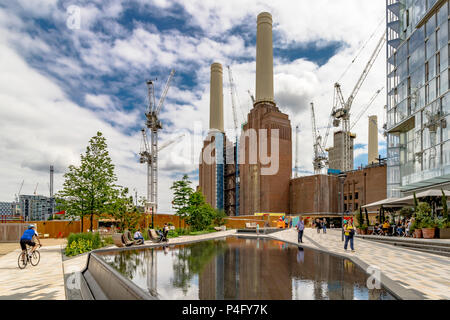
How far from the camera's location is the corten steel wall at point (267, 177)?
80562mm

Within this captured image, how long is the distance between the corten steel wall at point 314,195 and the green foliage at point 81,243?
69.4 meters

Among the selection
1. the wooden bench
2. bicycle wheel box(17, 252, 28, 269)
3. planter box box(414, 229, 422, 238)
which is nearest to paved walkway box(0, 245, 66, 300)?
bicycle wheel box(17, 252, 28, 269)

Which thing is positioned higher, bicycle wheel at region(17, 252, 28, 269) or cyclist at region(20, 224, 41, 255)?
cyclist at region(20, 224, 41, 255)

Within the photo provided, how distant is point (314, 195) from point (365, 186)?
40.3ft

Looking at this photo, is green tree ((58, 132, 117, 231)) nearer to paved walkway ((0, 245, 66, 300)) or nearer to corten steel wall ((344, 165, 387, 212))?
paved walkway ((0, 245, 66, 300))

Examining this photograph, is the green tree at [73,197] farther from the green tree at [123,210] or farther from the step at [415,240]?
the step at [415,240]

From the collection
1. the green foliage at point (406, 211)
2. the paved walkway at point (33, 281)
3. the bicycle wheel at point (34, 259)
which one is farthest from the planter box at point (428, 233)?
the bicycle wheel at point (34, 259)

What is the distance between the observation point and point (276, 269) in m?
10.6

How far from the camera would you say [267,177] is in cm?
8056

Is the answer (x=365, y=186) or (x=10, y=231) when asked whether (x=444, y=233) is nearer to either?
(x=10, y=231)

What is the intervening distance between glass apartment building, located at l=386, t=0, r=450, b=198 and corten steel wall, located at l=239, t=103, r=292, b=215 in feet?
132

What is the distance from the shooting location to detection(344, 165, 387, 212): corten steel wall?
70312 mm

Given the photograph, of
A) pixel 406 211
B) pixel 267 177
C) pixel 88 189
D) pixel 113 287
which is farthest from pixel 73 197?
pixel 267 177
